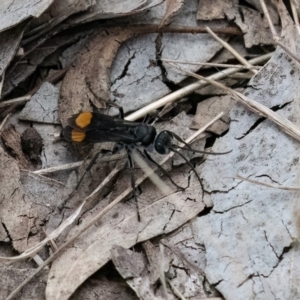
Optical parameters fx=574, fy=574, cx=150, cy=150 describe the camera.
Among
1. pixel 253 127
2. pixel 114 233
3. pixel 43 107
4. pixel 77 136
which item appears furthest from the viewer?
pixel 43 107

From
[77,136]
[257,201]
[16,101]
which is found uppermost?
[16,101]

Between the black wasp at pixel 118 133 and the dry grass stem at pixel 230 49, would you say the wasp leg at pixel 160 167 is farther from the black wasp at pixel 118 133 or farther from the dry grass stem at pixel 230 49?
the dry grass stem at pixel 230 49

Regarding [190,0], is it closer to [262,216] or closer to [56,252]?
[262,216]

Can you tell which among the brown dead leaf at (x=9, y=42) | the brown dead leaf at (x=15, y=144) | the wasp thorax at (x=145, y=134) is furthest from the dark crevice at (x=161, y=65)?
the brown dead leaf at (x=15, y=144)

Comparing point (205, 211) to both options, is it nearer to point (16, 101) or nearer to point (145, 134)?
point (145, 134)

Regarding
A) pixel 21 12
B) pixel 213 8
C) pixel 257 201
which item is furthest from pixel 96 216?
pixel 213 8
